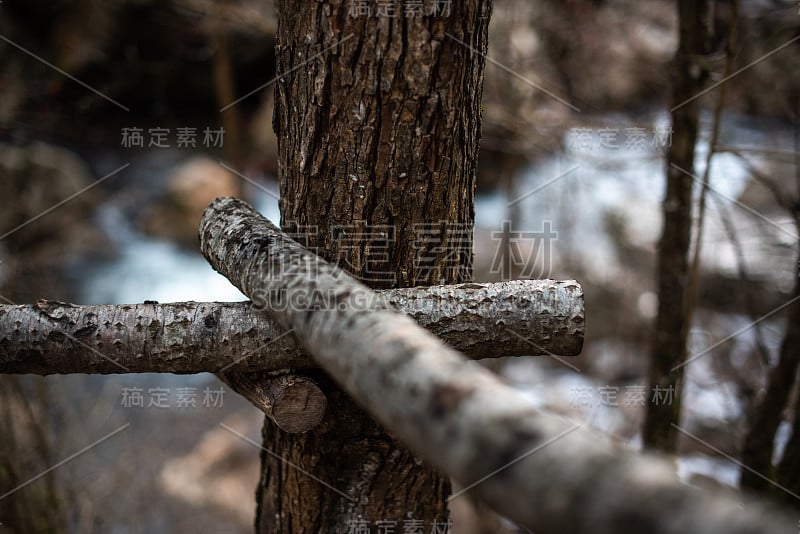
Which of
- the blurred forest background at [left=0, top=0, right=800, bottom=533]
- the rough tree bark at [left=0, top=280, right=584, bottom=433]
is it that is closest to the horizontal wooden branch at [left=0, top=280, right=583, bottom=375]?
the rough tree bark at [left=0, top=280, right=584, bottom=433]

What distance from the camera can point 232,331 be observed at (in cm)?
145

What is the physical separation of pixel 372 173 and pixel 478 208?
6.16 metres

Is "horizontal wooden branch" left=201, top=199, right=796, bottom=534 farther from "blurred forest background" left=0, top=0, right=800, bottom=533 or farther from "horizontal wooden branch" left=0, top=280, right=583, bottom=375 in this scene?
"blurred forest background" left=0, top=0, right=800, bottom=533

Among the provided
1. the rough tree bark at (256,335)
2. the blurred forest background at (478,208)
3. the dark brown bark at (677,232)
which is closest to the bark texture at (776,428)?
the blurred forest background at (478,208)

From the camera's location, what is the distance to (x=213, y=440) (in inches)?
178

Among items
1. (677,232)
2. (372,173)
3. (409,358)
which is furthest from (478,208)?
(409,358)

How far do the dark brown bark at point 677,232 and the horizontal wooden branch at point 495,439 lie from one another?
1.72m

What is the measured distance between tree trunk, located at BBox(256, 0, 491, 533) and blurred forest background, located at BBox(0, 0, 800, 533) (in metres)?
0.73

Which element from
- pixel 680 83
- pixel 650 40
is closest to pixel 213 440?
pixel 680 83

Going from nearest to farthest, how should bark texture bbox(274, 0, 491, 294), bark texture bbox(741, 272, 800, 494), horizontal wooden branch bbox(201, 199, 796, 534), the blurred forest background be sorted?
horizontal wooden branch bbox(201, 199, 796, 534), bark texture bbox(274, 0, 491, 294), bark texture bbox(741, 272, 800, 494), the blurred forest background

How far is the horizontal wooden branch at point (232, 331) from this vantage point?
1438mm

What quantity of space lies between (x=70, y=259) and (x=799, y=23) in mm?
6505

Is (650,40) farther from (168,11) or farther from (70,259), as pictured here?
(70,259)

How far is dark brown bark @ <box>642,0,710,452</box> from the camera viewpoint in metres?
2.40
